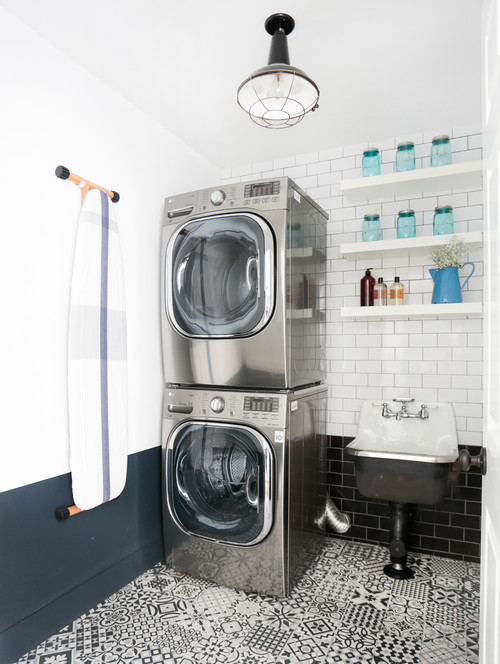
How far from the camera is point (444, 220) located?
2.59 m

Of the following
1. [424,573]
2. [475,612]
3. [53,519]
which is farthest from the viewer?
[424,573]

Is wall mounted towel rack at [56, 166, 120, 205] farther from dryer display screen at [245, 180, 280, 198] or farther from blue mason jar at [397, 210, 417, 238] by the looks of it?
blue mason jar at [397, 210, 417, 238]

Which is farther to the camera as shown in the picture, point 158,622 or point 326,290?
point 326,290

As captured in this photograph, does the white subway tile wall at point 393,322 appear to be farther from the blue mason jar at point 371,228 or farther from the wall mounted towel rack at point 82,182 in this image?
the wall mounted towel rack at point 82,182

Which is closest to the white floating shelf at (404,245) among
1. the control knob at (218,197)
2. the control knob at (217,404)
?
the control knob at (218,197)

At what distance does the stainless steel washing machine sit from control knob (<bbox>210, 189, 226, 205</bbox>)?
101 centimetres

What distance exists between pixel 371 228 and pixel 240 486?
5.52 ft

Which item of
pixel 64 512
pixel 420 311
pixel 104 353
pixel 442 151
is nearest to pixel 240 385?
pixel 104 353

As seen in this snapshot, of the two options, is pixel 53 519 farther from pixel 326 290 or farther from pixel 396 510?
pixel 326 290

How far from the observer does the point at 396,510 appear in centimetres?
255

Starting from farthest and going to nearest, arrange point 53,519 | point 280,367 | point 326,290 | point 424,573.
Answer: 1. point 326,290
2. point 424,573
3. point 280,367
4. point 53,519

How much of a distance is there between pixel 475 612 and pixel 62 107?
3.01 m

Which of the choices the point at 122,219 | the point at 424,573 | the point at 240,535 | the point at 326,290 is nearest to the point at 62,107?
the point at 122,219

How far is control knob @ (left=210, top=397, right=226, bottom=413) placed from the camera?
2.40 m
